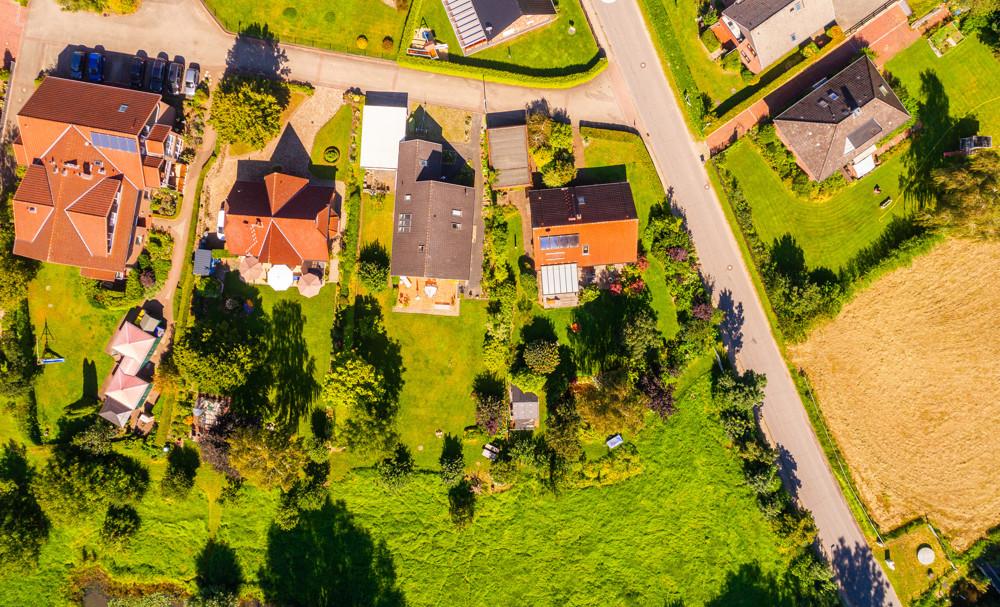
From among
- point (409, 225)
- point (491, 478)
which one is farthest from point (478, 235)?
point (491, 478)

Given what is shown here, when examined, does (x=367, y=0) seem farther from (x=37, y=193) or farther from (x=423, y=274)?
(x=37, y=193)

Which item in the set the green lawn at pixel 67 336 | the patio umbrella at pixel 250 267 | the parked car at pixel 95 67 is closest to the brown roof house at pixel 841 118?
the patio umbrella at pixel 250 267

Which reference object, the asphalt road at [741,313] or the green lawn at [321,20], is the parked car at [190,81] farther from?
the asphalt road at [741,313]

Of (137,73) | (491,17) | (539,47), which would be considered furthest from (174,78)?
(539,47)

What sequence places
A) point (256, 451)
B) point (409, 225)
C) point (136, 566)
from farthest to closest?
point (136, 566) < point (409, 225) < point (256, 451)

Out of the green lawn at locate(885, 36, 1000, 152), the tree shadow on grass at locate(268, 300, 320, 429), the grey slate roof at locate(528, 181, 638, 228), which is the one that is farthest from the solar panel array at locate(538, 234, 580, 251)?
the green lawn at locate(885, 36, 1000, 152)

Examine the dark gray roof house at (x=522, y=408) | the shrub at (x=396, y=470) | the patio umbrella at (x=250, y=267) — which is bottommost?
the shrub at (x=396, y=470)
